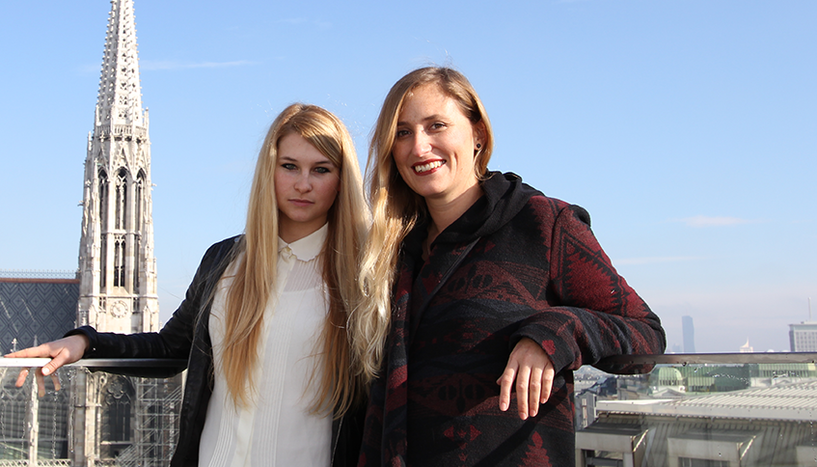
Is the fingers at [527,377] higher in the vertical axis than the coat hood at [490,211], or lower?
lower

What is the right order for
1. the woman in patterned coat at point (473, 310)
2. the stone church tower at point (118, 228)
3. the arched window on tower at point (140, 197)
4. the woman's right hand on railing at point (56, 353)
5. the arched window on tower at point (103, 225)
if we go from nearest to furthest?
the woman in patterned coat at point (473, 310) → the woman's right hand on railing at point (56, 353) → the stone church tower at point (118, 228) → the arched window on tower at point (103, 225) → the arched window on tower at point (140, 197)

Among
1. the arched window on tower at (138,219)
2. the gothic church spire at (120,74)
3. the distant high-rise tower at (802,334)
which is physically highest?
the gothic church spire at (120,74)

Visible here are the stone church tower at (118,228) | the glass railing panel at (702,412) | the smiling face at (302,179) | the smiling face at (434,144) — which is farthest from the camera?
the stone church tower at (118,228)

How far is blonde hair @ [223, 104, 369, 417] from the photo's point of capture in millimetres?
2486

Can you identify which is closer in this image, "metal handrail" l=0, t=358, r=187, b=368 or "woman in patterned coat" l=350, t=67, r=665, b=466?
"woman in patterned coat" l=350, t=67, r=665, b=466

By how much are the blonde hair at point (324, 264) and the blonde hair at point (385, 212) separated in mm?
134

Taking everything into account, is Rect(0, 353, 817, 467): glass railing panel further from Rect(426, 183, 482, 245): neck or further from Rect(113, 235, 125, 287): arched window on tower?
Rect(113, 235, 125, 287): arched window on tower

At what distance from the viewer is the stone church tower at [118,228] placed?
123 feet

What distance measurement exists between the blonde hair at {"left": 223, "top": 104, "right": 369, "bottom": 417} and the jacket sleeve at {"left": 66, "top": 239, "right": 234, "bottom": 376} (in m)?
0.13

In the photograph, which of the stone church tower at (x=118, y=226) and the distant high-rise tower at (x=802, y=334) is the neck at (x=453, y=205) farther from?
the distant high-rise tower at (x=802, y=334)

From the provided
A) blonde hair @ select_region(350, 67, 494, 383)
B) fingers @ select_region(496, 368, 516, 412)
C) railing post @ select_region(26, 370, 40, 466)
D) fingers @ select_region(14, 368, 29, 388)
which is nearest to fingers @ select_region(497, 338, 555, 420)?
fingers @ select_region(496, 368, 516, 412)

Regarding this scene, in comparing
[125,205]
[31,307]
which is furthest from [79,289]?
[125,205]

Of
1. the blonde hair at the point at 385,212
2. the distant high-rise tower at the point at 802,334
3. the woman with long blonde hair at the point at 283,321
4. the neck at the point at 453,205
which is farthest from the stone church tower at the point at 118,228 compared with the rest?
the distant high-rise tower at the point at 802,334

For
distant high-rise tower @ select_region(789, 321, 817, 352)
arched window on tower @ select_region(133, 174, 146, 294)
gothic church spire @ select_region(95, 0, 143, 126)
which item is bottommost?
distant high-rise tower @ select_region(789, 321, 817, 352)
